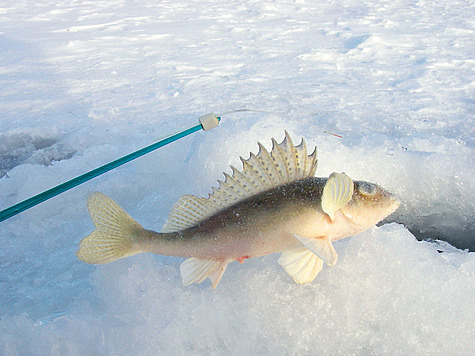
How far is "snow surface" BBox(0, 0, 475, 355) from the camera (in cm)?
128

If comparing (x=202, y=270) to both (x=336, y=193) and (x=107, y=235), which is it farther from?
(x=336, y=193)

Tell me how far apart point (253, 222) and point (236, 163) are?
820 mm

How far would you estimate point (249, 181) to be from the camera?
1.23 meters

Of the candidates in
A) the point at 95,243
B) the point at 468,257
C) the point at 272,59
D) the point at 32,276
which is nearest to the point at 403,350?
the point at 468,257

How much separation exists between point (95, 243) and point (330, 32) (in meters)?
4.77

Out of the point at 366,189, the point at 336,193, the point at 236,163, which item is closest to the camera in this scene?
the point at 336,193

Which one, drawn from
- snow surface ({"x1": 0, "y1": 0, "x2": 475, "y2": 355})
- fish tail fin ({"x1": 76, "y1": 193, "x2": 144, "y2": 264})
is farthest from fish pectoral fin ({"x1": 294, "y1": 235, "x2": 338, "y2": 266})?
fish tail fin ({"x1": 76, "y1": 193, "x2": 144, "y2": 264})

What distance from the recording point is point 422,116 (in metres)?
2.90

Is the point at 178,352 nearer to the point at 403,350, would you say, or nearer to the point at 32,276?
the point at 403,350

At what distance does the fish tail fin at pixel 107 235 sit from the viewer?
1.22 meters

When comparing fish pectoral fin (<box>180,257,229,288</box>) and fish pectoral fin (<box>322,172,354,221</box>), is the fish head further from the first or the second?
fish pectoral fin (<box>180,257,229,288</box>)

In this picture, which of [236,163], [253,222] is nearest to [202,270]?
[253,222]

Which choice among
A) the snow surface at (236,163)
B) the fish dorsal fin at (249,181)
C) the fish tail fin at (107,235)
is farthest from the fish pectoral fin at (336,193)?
the fish tail fin at (107,235)

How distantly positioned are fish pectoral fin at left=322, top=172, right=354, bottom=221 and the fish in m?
0.02
